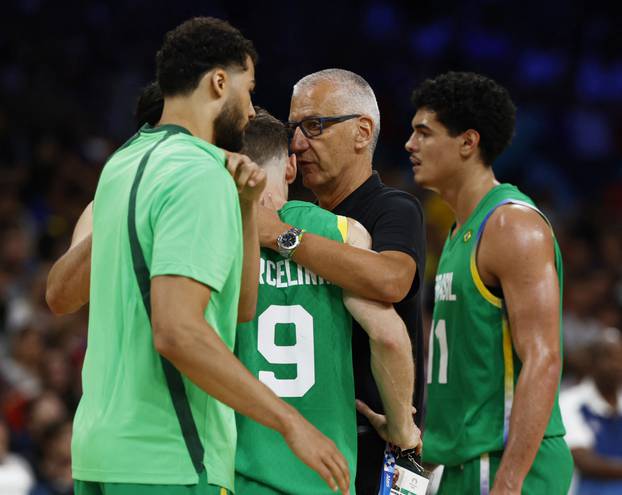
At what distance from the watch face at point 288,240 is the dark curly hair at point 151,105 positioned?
28.7 inches

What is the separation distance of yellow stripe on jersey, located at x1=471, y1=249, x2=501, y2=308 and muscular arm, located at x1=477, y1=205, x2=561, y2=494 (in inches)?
1.2

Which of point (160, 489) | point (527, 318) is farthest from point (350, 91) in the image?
point (160, 489)

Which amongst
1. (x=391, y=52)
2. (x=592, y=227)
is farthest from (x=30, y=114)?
(x=592, y=227)

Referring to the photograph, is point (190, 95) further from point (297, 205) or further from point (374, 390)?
point (374, 390)

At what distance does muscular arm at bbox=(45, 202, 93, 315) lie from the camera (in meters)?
3.83

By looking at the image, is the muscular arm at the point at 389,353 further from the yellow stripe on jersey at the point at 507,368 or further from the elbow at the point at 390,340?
the yellow stripe on jersey at the point at 507,368

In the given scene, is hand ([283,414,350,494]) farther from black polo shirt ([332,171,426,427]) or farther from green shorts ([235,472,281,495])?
black polo shirt ([332,171,426,427])

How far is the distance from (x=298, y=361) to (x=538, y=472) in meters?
1.21

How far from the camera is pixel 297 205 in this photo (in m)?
4.04

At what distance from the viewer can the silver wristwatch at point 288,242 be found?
3834 mm

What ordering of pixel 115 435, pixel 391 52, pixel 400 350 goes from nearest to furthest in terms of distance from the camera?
pixel 115 435 < pixel 400 350 < pixel 391 52

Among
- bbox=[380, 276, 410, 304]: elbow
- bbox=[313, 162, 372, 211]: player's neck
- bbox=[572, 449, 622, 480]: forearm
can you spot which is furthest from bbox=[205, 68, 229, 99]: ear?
bbox=[572, 449, 622, 480]: forearm

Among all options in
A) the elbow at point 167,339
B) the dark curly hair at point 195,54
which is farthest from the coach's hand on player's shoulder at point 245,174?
the elbow at point 167,339

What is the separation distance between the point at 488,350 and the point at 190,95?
1.80 metres
